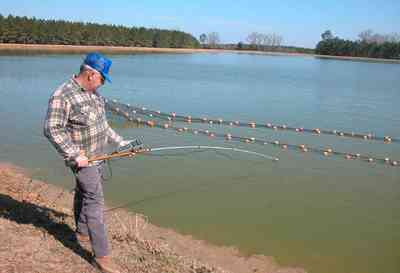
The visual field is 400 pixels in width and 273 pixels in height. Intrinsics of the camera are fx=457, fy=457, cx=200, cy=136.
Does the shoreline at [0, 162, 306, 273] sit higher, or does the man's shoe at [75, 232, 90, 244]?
the man's shoe at [75, 232, 90, 244]

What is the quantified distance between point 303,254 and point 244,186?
284cm

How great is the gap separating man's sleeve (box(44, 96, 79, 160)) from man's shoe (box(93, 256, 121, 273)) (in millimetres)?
1062

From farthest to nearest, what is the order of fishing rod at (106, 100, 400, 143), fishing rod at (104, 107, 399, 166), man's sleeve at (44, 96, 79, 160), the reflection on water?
fishing rod at (106, 100, 400, 143)
fishing rod at (104, 107, 399, 166)
the reflection on water
man's sleeve at (44, 96, 79, 160)

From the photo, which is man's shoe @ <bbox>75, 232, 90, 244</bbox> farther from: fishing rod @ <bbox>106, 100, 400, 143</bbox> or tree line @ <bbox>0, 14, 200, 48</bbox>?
tree line @ <bbox>0, 14, 200, 48</bbox>

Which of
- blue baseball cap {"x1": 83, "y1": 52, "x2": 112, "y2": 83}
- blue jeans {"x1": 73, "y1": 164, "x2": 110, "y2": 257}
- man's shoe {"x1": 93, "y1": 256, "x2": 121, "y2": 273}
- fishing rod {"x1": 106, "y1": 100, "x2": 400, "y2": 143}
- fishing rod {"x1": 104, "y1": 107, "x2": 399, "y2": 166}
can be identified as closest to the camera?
blue baseball cap {"x1": 83, "y1": 52, "x2": 112, "y2": 83}

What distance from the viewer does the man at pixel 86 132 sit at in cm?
404

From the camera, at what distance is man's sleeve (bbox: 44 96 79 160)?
4012 mm

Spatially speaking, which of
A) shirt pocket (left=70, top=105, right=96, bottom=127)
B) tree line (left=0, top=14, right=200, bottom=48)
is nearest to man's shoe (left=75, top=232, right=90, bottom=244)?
shirt pocket (left=70, top=105, right=96, bottom=127)

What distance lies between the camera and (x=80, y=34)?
85188mm

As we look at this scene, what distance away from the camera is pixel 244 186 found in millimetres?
9547

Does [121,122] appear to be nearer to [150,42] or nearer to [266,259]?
[266,259]

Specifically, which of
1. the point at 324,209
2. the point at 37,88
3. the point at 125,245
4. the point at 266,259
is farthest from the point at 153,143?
the point at 37,88

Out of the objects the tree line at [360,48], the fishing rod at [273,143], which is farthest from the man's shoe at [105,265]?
the tree line at [360,48]

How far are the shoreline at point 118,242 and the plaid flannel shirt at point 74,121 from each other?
118 centimetres
